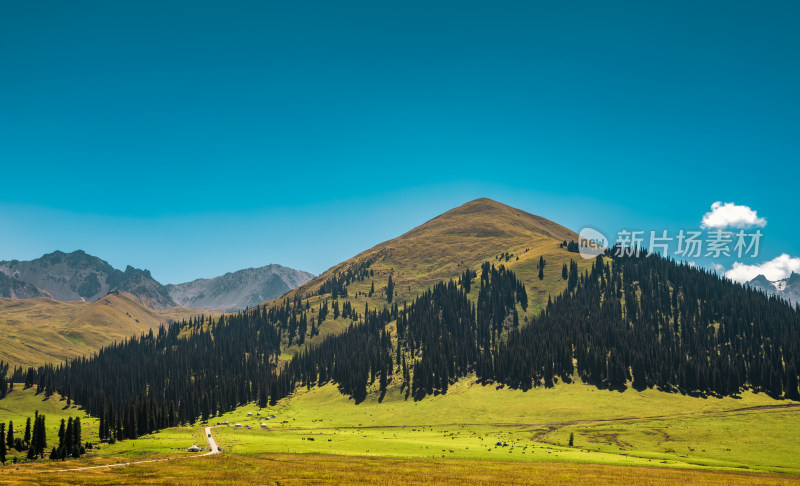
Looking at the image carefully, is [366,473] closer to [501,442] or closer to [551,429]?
[501,442]

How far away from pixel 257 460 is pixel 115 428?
94.5 metres

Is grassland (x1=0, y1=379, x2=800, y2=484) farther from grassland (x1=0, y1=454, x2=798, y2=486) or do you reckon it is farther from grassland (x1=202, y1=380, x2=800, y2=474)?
grassland (x1=202, y1=380, x2=800, y2=474)

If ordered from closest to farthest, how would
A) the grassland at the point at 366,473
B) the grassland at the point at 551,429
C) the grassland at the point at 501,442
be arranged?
the grassland at the point at 366,473 → the grassland at the point at 501,442 → the grassland at the point at 551,429

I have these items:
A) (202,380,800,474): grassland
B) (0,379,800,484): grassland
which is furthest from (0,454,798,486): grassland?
(202,380,800,474): grassland

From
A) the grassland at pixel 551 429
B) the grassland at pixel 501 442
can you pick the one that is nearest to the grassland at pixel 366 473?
the grassland at pixel 501 442

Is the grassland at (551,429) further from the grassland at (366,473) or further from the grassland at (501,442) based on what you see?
the grassland at (366,473)

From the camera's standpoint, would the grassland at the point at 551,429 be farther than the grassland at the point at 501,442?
Yes

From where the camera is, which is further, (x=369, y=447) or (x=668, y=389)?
(x=668, y=389)

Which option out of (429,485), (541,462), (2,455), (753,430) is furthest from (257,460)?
(753,430)

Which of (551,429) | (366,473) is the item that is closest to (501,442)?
(551,429)

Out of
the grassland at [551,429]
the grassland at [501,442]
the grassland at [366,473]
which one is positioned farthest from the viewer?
the grassland at [551,429]

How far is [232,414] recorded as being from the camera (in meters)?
194

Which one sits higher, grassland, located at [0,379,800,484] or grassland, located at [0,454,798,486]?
grassland, located at [0,454,798,486]

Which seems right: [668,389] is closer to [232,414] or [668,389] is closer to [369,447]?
[369,447]
